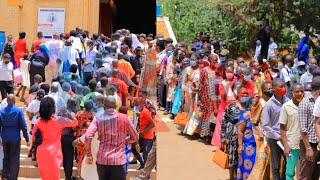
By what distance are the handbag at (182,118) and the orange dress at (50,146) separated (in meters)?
4.29

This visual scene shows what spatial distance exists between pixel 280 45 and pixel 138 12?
458 inches

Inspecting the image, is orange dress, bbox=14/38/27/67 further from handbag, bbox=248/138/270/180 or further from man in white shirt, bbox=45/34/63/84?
handbag, bbox=248/138/270/180

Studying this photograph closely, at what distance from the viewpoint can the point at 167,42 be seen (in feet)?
64.7

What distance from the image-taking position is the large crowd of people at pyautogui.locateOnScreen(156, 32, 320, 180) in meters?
9.40

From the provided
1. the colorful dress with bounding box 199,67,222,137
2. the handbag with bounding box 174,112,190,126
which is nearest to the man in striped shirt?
the colorful dress with bounding box 199,67,222,137

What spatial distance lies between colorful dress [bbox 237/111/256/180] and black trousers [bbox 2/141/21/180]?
405 centimetres

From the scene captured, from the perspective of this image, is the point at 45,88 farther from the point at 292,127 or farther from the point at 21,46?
the point at 21,46

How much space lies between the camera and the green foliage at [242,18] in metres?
23.5

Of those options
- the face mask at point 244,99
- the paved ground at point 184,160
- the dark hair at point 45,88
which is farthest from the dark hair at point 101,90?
the face mask at point 244,99

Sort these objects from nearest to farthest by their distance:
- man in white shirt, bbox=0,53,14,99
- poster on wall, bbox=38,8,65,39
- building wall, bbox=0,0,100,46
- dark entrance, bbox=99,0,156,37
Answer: man in white shirt, bbox=0,53,14,99, poster on wall, bbox=38,8,65,39, building wall, bbox=0,0,100,46, dark entrance, bbox=99,0,156,37

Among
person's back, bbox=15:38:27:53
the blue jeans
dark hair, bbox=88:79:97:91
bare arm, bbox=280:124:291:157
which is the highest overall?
person's back, bbox=15:38:27:53

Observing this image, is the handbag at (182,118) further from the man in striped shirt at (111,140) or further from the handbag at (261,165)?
the man in striped shirt at (111,140)

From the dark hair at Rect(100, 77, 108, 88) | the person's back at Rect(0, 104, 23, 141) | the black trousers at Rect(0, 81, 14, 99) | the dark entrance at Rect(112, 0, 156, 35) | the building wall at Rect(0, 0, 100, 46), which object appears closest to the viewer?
the person's back at Rect(0, 104, 23, 141)

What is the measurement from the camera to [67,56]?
17562mm
